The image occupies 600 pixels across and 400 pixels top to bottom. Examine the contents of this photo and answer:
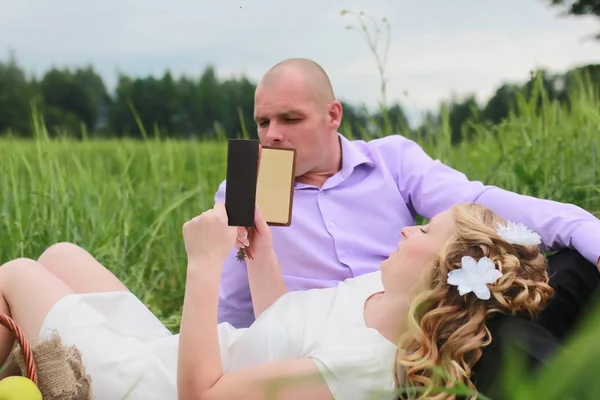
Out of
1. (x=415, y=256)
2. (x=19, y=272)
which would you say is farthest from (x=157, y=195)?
(x=415, y=256)

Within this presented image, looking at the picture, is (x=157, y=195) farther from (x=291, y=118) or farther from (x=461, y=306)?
(x=461, y=306)

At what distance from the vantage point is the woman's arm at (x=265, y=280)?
2020mm

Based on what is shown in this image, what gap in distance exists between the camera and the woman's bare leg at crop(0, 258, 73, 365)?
73.2 inches

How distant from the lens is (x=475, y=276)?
59.5 inches

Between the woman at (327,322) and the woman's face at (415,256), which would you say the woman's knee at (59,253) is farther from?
the woman's face at (415,256)

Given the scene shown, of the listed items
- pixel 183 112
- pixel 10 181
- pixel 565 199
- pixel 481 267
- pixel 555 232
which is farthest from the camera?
pixel 183 112

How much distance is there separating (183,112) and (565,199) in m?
4.84

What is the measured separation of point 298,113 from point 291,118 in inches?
1.0

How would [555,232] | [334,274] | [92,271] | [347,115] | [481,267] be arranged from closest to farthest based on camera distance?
[481,267] → [555,232] → [92,271] → [334,274] → [347,115]

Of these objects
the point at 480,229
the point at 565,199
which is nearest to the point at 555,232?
the point at 480,229

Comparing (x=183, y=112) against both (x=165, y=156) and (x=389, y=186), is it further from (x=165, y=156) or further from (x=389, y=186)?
(x=389, y=186)

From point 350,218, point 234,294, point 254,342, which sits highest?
point 350,218

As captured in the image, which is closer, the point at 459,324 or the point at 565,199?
the point at 459,324

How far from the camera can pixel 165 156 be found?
418 centimetres
